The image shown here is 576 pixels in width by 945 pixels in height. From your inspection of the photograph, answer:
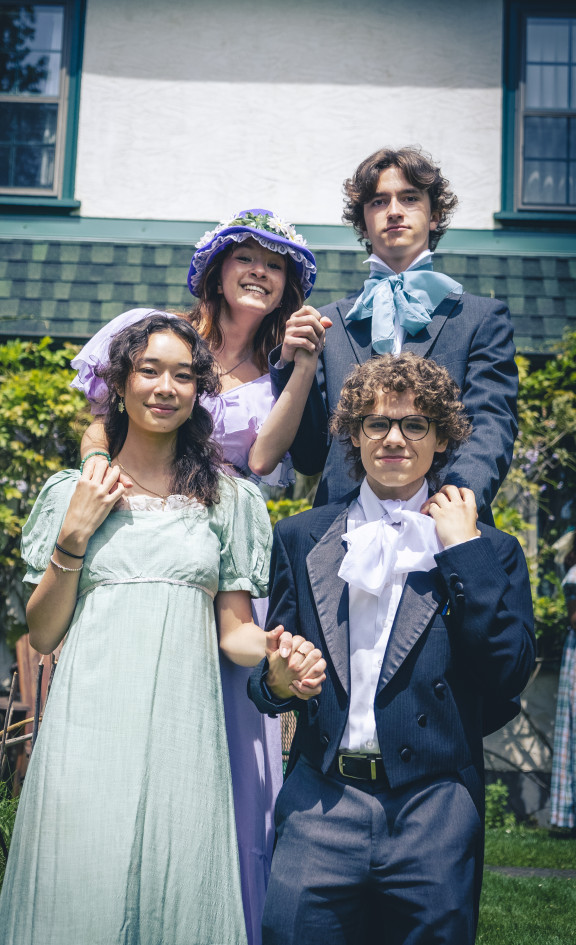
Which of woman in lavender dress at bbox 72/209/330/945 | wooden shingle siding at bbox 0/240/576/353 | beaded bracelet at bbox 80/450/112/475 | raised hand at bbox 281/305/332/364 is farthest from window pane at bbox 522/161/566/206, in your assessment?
beaded bracelet at bbox 80/450/112/475

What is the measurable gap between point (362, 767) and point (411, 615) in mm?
357

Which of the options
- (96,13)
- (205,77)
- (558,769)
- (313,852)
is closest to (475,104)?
(205,77)

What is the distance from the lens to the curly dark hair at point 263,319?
3324 mm

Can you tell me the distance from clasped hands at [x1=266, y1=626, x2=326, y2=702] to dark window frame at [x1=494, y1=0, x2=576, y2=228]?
5400 millimetres

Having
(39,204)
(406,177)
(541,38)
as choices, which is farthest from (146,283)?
(406,177)

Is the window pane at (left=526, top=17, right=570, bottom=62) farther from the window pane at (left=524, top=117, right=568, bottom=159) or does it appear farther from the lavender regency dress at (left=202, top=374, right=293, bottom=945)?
the lavender regency dress at (left=202, top=374, right=293, bottom=945)

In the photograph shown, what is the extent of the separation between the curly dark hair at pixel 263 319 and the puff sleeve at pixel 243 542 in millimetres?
747

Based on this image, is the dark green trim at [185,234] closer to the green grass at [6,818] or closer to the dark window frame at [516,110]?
the dark window frame at [516,110]

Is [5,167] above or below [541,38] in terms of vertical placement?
below

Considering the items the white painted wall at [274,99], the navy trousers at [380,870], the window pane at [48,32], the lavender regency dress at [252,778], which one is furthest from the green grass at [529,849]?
the window pane at [48,32]

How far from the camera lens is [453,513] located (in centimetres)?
234

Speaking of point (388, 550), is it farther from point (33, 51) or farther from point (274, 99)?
point (33, 51)

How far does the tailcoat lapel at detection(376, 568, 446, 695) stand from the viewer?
89.6 inches

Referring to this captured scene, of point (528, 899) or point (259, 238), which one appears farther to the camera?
point (528, 899)
